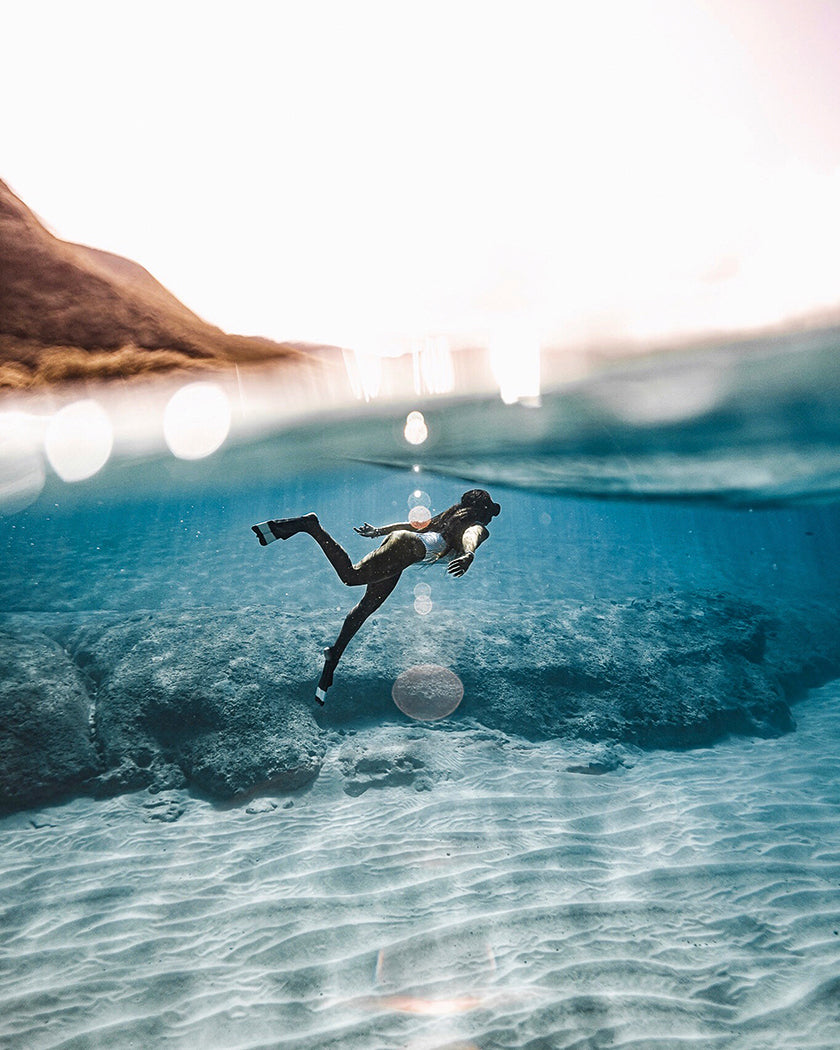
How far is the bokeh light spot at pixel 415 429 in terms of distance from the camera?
1439cm

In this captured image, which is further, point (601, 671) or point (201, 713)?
point (601, 671)

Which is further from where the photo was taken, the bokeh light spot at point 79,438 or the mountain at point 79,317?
the bokeh light spot at point 79,438

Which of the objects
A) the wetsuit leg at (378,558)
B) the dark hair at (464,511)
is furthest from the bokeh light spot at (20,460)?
the dark hair at (464,511)

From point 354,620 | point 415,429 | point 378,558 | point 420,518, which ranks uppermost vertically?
point 415,429

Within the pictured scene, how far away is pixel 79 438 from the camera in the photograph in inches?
589

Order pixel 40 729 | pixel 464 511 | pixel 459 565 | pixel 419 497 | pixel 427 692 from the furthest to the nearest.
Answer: pixel 419 497
pixel 427 692
pixel 40 729
pixel 464 511
pixel 459 565

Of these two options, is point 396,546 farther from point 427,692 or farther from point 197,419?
point 197,419

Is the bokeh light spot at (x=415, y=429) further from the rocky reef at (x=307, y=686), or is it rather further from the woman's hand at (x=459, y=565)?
the woman's hand at (x=459, y=565)

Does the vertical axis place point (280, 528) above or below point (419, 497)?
above

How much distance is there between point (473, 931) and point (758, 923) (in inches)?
102

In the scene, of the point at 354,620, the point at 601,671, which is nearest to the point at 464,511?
the point at 354,620

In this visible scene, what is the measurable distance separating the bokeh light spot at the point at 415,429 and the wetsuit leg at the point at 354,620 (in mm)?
9433

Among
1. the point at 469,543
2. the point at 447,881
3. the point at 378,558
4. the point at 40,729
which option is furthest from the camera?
the point at 40,729

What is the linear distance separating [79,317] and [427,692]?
24.7 ft
